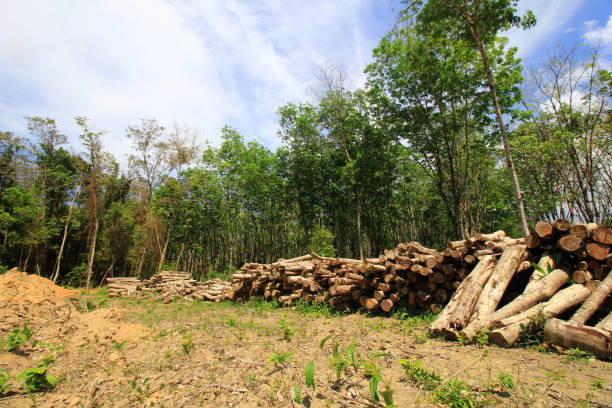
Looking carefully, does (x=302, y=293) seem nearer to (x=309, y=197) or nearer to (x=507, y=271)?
(x=507, y=271)

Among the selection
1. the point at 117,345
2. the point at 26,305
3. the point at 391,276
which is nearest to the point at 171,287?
the point at 26,305

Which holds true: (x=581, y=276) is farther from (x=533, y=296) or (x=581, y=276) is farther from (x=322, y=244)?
(x=322, y=244)

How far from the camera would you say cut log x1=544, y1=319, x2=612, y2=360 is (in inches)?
133

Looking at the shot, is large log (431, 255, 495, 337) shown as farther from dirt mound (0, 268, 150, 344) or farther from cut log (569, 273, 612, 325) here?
dirt mound (0, 268, 150, 344)

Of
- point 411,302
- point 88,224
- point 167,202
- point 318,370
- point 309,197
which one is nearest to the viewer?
point 318,370

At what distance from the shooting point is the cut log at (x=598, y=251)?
477cm

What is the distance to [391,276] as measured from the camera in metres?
6.91

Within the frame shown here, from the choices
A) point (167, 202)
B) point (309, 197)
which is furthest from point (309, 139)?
point (167, 202)

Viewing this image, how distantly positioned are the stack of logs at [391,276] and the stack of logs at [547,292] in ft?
1.83

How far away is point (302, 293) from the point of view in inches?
359

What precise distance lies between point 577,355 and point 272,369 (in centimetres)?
395

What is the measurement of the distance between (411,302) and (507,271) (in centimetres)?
224

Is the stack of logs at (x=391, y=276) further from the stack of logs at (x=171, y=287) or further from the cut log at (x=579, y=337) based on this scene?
the stack of logs at (x=171, y=287)

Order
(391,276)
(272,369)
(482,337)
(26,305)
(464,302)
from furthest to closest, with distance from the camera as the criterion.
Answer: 1. (391,276)
2. (26,305)
3. (464,302)
4. (482,337)
5. (272,369)
